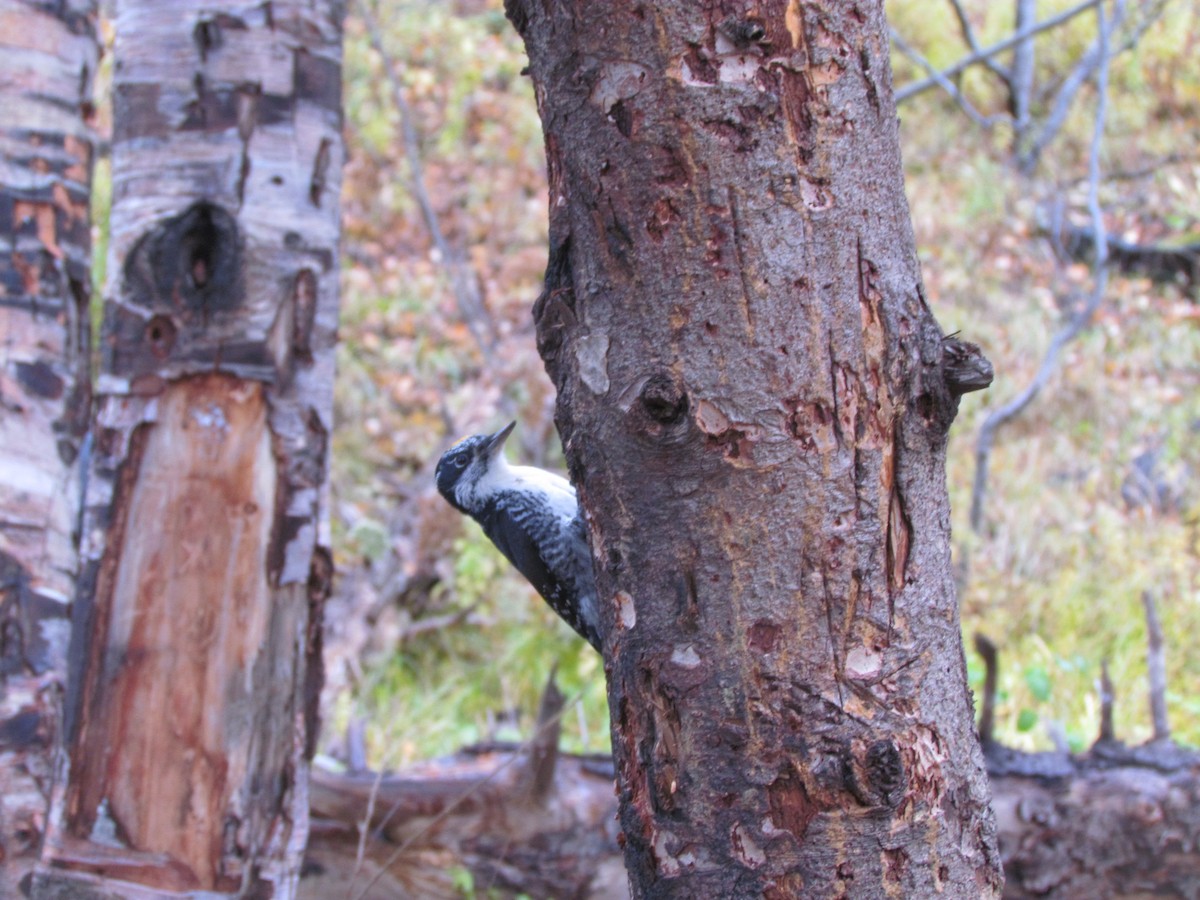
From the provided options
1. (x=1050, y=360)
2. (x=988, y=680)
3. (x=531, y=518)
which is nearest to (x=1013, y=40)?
(x=1050, y=360)

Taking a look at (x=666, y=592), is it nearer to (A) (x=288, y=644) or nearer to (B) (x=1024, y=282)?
(A) (x=288, y=644)

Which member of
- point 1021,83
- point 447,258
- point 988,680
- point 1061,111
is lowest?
point 988,680

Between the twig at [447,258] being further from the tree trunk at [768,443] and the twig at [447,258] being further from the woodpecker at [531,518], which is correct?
the tree trunk at [768,443]

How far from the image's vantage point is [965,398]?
6879mm

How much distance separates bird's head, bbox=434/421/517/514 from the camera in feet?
10.7

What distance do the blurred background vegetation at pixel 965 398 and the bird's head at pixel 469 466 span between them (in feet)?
2.91

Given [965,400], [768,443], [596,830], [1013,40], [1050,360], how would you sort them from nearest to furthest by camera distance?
[768,443], [596,830], [1013,40], [1050,360], [965,400]

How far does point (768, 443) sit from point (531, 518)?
1.97 m

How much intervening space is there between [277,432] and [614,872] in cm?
177

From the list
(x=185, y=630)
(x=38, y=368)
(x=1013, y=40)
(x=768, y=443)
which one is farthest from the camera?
(x=1013, y=40)

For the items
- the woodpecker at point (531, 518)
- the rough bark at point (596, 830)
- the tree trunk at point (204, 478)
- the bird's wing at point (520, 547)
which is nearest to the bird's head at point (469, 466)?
the woodpecker at point (531, 518)

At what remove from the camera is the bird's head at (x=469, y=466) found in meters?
3.25

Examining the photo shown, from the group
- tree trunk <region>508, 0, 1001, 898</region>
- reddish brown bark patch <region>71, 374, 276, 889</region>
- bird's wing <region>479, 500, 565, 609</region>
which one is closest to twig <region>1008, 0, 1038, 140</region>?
bird's wing <region>479, 500, 565, 609</region>

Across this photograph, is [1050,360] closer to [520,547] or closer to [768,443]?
[520,547]
